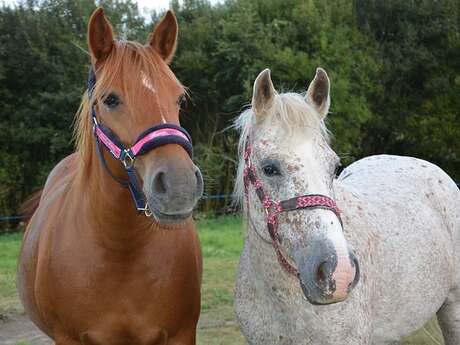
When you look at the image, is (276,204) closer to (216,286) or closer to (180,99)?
(180,99)

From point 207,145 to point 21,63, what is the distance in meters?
4.43

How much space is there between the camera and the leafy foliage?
467 inches

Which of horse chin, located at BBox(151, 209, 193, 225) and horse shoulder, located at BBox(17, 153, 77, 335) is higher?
horse chin, located at BBox(151, 209, 193, 225)

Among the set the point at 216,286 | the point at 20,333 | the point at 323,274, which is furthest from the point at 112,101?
the point at 216,286

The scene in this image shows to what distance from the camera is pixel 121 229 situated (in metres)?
2.58

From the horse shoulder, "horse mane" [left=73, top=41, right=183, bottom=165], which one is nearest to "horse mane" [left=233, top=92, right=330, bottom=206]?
"horse mane" [left=73, top=41, right=183, bottom=165]

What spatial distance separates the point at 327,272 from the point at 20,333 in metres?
3.95

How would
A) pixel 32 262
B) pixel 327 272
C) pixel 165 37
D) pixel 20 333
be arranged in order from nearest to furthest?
Answer: pixel 327 272 < pixel 165 37 < pixel 32 262 < pixel 20 333

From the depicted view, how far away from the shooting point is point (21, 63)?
12430 millimetres

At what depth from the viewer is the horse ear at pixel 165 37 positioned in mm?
2721

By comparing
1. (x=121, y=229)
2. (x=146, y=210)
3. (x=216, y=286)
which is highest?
(x=146, y=210)

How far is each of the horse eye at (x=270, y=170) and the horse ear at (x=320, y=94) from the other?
0.40m

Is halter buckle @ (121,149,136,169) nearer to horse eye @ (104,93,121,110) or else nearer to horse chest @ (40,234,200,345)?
horse eye @ (104,93,121,110)

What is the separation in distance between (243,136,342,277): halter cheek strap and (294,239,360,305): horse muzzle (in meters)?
0.16
